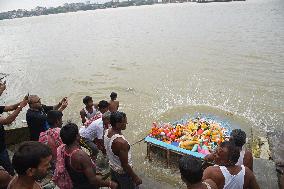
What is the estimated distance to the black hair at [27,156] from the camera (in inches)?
110

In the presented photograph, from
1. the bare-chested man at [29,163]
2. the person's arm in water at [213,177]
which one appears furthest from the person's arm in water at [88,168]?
the person's arm in water at [213,177]

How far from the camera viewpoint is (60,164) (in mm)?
3963

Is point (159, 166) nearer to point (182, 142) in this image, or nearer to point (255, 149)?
point (182, 142)

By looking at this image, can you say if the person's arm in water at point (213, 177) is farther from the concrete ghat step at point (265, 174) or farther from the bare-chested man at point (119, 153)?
the concrete ghat step at point (265, 174)

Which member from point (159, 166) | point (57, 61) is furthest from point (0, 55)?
point (159, 166)

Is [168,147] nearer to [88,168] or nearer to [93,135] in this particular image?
[93,135]

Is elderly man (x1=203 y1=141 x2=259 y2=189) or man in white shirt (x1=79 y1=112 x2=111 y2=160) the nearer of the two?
elderly man (x1=203 y1=141 x2=259 y2=189)

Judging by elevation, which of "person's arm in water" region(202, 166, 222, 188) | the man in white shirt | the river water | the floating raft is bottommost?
the river water

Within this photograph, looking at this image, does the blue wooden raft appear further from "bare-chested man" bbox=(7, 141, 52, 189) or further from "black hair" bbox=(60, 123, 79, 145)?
"bare-chested man" bbox=(7, 141, 52, 189)

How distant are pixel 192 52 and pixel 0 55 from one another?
27836 mm

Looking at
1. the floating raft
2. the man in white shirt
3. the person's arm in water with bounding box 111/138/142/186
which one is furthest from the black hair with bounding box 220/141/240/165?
the floating raft

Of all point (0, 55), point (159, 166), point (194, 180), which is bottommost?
point (0, 55)

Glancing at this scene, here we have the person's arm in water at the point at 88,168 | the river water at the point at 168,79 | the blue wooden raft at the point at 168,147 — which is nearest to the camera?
the person's arm in water at the point at 88,168

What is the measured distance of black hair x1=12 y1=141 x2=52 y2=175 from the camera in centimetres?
280
